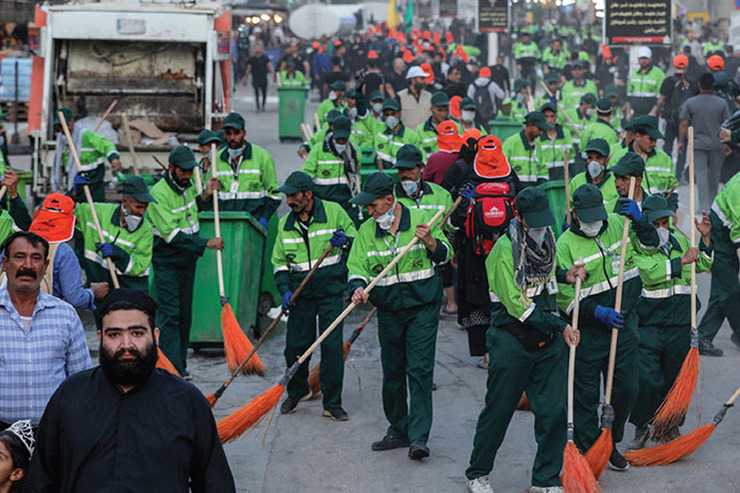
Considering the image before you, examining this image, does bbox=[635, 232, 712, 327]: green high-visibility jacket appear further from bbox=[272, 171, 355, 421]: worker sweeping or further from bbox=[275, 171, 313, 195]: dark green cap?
bbox=[275, 171, 313, 195]: dark green cap

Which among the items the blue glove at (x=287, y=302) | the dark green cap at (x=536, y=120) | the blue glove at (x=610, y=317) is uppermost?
the dark green cap at (x=536, y=120)

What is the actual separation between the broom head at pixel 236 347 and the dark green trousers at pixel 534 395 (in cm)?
290

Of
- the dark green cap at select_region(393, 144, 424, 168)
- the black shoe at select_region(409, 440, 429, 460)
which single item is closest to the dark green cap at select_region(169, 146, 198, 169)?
the dark green cap at select_region(393, 144, 424, 168)

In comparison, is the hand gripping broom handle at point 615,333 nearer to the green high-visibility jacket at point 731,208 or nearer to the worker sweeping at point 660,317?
the worker sweeping at point 660,317

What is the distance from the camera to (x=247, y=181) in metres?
→ 11.5

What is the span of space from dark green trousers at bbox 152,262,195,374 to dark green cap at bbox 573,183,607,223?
375cm

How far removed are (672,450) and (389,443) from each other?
188cm

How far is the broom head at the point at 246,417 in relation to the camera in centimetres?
805

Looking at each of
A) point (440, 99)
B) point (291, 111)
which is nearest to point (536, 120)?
point (440, 99)

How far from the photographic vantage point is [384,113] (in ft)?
48.1

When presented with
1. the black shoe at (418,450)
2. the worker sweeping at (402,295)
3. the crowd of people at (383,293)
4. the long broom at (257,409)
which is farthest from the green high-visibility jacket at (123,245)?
the black shoe at (418,450)

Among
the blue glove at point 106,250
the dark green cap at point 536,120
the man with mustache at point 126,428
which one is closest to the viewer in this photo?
the man with mustache at point 126,428

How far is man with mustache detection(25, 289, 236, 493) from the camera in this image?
14.1ft

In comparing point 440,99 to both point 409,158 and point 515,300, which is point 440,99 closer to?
point 409,158
